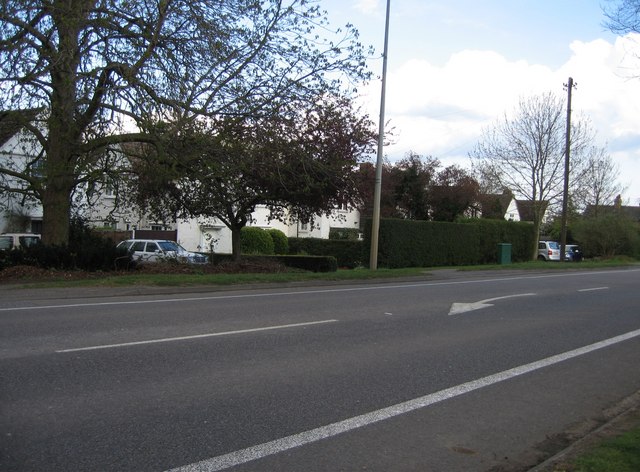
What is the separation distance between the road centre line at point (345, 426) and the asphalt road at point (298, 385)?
0.02m

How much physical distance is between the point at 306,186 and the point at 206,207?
15.6 ft

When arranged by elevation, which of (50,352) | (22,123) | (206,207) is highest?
(22,123)

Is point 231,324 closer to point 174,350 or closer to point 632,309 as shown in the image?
point 174,350

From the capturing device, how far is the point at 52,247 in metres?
16.7

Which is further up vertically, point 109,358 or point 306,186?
point 306,186

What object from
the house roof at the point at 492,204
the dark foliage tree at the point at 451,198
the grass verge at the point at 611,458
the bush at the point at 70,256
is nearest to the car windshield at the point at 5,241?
the bush at the point at 70,256

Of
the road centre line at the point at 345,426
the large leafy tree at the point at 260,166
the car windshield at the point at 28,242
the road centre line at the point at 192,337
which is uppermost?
the large leafy tree at the point at 260,166

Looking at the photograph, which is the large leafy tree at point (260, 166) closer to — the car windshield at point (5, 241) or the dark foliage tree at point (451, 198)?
the car windshield at point (5, 241)

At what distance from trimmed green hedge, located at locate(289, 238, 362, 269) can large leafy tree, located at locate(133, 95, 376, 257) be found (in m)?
10.4

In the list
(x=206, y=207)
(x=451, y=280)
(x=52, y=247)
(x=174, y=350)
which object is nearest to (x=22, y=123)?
(x=52, y=247)

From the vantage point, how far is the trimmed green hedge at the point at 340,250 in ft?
109

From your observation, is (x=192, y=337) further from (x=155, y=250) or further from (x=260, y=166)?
(x=155, y=250)

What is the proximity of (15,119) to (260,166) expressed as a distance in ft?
22.2

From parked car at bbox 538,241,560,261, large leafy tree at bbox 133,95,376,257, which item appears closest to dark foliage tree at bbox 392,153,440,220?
parked car at bbox 538,241,560,261
